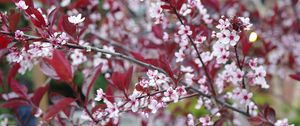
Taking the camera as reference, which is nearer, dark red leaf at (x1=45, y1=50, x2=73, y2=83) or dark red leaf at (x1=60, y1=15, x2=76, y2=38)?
dark red leaf at (x1=60, y1=15, x2=76, y2=38)

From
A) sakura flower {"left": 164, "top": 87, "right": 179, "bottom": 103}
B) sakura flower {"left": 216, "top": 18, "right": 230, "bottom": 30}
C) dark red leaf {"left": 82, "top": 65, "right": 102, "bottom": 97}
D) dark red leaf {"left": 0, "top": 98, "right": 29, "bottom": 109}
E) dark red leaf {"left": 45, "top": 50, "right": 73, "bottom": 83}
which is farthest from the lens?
dark red leaf {"left": 0, "top": 98, "right": 29, "bottom": 109}

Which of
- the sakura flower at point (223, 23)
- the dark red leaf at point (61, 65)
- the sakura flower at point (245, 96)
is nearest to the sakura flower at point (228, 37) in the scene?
the sakura flower at point (223, 23)

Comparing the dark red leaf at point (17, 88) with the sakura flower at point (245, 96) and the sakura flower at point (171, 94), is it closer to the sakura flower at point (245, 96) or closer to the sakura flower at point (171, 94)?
the sakura flower at point (171, 94)

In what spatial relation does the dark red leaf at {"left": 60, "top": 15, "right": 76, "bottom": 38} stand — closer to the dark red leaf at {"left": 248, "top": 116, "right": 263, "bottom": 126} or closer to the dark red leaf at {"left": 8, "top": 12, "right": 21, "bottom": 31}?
the dark red leaf at {"left": 8, "top": 12, "right": 21, "bottom": 31}

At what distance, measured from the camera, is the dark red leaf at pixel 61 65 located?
4.71ft

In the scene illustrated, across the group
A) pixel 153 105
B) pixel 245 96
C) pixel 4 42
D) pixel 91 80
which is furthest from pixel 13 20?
pixel 245 96

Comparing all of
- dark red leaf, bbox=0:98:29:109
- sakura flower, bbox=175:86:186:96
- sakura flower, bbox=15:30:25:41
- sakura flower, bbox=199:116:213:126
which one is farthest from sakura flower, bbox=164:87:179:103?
dark red leaf, bbox=0:98:29:109

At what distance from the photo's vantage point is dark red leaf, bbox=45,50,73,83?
1434 millimetres

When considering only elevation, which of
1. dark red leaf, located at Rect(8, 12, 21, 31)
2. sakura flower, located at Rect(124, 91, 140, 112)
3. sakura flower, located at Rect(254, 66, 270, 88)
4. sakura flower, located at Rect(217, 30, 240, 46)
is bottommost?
sakura flower, located at Rect(124, 91, 140, 112)

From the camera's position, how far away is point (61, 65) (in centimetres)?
147

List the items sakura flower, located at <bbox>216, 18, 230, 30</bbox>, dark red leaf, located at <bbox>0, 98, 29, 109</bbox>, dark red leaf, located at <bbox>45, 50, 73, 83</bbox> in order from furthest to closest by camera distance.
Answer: dark red leaf, located at <bbox>0, 98, 29, 109</bbox>, dark red leaf, located at <bbox>45, 50, 73, 83</bbox>, sakura flower, located at <bbox>216, 18, 230, 30</bbox>

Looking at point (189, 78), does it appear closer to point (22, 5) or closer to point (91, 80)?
point (91, 80)

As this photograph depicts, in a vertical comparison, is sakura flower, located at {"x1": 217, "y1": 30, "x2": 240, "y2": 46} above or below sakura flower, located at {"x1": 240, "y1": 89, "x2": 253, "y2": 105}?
above

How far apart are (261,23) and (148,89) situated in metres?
2.33
